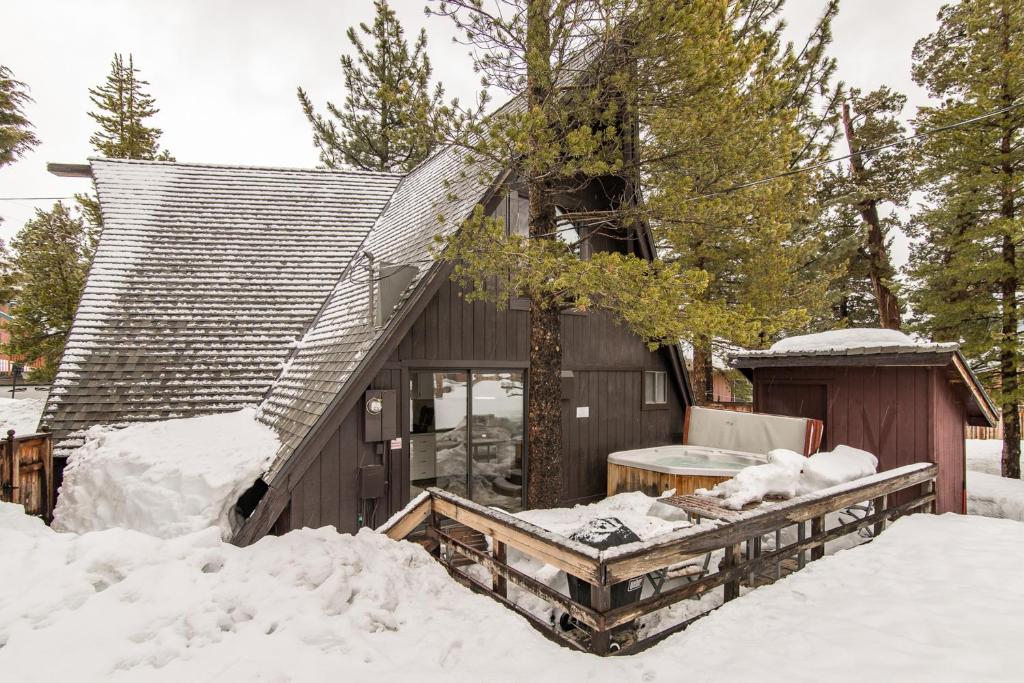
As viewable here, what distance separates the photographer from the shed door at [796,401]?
738 centimetres

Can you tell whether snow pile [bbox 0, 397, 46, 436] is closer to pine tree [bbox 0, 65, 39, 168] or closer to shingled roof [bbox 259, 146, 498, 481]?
pine tree [bbox 0, 65, 39, 168]

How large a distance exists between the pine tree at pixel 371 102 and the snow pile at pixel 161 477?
37.6 ft

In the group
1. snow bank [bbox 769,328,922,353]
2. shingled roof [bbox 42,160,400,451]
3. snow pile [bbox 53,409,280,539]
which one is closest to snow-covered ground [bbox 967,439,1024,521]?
snow bank [bbox 769,328,922,353]

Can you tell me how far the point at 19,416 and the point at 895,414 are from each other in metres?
17.0

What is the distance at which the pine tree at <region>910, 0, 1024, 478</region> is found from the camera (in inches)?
382

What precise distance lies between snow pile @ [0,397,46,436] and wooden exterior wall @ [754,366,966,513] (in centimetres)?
1377

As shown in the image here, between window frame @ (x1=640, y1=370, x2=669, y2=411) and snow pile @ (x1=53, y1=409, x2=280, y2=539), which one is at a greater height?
window frame @ (x1=640, y1=370, x2=669, y2=411)

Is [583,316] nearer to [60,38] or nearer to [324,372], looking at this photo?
[324,372]

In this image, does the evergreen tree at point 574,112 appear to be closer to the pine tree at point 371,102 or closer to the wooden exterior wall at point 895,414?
the wooden exterior wall at point 895,414

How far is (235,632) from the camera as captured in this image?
9.70ft

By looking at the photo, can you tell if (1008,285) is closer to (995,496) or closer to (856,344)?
(995,496)

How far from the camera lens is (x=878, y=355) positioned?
626 centimetres

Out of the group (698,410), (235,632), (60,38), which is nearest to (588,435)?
(698,410)

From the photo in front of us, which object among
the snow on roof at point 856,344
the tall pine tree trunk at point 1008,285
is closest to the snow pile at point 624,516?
the snow on roof at point 856,344
